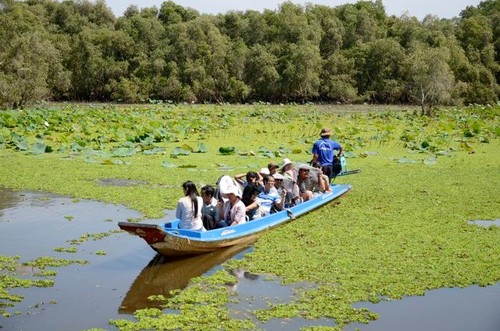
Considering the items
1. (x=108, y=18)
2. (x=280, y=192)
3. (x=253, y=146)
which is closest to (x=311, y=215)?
(x=280, y=192)

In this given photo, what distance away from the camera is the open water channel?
615 cm

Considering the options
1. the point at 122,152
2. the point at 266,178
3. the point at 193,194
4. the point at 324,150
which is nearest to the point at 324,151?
the point at 324,150

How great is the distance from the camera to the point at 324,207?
1123cm

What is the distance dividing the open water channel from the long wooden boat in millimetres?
154

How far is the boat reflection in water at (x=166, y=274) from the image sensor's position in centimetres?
675

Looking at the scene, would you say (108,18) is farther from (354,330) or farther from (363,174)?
(354,330)

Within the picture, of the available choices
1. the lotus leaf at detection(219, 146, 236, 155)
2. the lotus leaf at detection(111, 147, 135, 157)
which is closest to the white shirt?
the lotus leaf at detection(111, 147, 135, 157)

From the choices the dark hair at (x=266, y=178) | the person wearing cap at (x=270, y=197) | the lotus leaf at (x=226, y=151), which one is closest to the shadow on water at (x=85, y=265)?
the person wearing cap at (x=270, y=197)

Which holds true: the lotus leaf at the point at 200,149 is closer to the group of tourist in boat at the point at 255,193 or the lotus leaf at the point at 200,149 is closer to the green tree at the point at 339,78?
the group of tourist in boat at the point at 255,193

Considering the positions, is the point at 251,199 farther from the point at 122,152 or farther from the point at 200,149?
the point at 200,149

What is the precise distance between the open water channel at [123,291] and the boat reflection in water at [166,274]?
0.03ft

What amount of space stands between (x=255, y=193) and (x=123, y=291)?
3.03m

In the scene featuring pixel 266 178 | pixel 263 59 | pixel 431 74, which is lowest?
pixel 266 178

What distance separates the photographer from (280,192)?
10.4 meters
